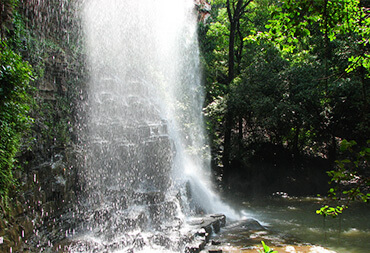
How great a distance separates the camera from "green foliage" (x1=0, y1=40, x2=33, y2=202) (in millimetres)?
4935

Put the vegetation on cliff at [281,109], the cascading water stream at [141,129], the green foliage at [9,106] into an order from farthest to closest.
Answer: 1. the vegetation on cliff at [281,109]
2. the cascading water stream at [141,129]
3. the green foliage at [9,106]

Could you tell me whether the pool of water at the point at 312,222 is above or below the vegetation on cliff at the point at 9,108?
below

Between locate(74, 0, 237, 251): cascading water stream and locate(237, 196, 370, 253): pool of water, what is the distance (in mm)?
1687

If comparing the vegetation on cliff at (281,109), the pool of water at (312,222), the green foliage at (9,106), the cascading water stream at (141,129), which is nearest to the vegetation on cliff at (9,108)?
the green foliage at (9,106)

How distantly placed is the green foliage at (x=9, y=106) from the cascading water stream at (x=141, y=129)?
2.31m

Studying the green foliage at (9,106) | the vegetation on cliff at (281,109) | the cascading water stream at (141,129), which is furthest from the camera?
the vegetation on cliff at (281,109)

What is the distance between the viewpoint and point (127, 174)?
31.5 feet

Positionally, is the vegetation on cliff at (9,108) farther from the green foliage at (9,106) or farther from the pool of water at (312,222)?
the pool of water at (312,222)

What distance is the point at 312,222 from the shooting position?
9.61 metres

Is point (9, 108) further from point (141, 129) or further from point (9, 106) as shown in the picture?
point (141, 129)

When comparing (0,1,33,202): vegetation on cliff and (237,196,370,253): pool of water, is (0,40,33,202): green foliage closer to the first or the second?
(0,1,33,202): vegetation on cliff

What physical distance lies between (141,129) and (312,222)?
6.97m

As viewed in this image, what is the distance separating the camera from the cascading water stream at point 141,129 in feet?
24.8

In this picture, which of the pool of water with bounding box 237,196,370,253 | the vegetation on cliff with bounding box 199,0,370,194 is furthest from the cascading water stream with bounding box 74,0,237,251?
the vegetation on cliff with bounding box 199,0,370,194
